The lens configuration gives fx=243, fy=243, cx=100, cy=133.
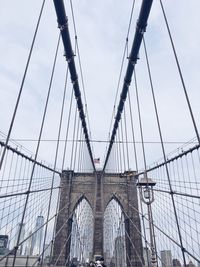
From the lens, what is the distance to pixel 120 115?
39.9ft

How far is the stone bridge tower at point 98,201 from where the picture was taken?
63.7ft

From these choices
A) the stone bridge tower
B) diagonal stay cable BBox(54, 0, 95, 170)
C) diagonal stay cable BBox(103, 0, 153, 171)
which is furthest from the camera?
the stone bridge tower

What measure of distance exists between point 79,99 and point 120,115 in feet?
9.11

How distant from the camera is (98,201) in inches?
795

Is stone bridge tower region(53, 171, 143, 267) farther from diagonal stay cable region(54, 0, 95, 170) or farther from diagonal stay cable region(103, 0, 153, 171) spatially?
diagonal stay cable region(54, 0, 95, 170)

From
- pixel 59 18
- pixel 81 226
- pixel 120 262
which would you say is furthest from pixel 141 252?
pixel 59 18

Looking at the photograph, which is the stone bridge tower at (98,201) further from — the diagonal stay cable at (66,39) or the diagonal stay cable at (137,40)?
the diagonal stay cable at (66,39)

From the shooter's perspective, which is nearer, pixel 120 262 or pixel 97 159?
pixel 120 262

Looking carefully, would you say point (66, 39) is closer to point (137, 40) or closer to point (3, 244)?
point (137, 40)

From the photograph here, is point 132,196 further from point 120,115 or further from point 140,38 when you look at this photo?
point 140,38

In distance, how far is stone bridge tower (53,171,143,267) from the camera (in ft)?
63.7

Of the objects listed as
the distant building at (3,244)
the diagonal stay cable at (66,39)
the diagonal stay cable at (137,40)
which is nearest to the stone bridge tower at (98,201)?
the distant building at (3,244)

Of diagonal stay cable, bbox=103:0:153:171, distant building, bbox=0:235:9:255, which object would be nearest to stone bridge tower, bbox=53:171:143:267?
distant building, bbox=0:235:9:255

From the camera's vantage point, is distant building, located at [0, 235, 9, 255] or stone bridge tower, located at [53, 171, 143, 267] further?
stone bridge tower, located at [53, 171, 143, 267]
